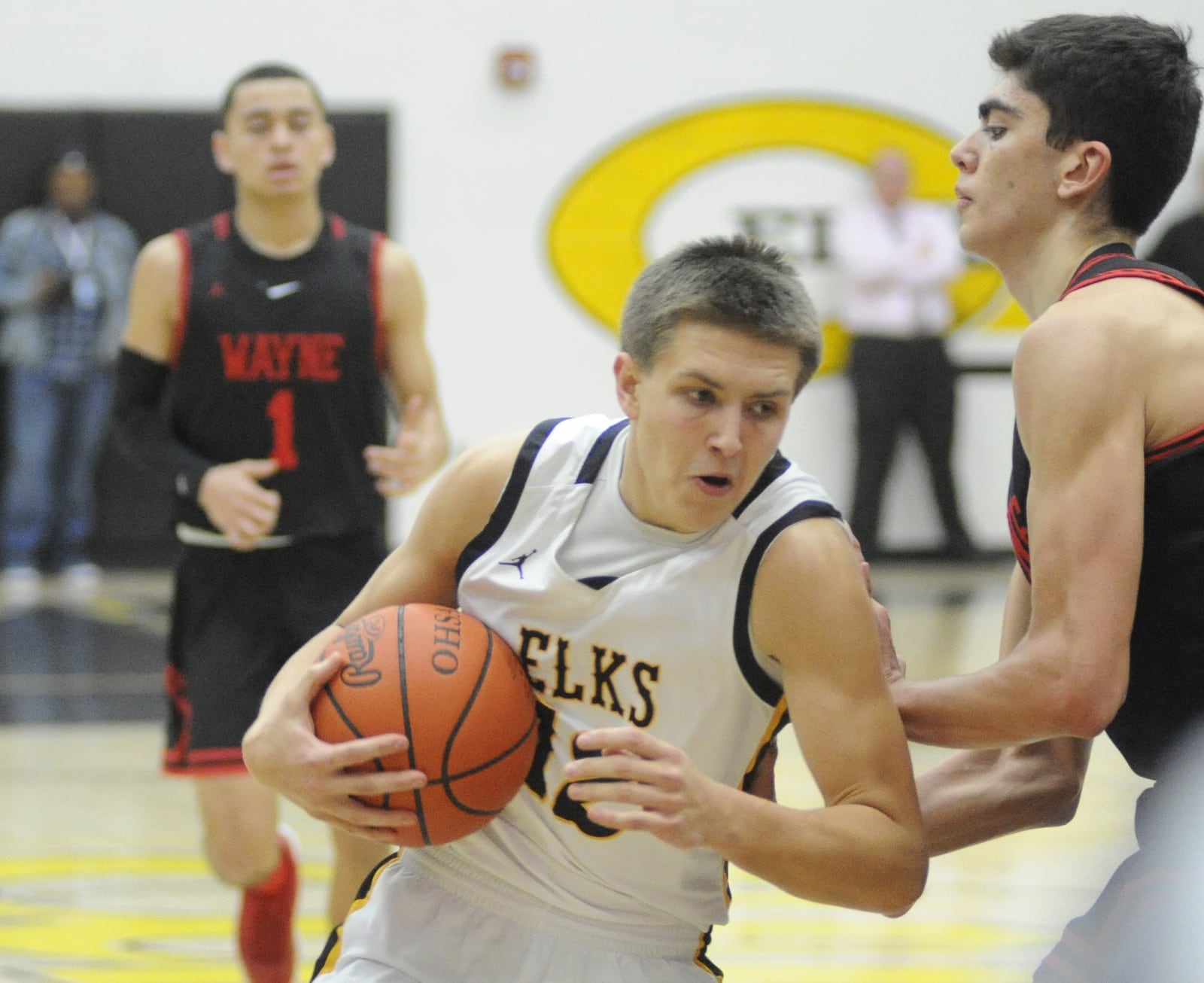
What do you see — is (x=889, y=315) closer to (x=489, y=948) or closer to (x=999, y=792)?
(x=999, y=792)

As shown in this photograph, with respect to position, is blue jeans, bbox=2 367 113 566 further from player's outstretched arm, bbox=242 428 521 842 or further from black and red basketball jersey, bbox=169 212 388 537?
player's outstretched arm, bbox=242 428 521 842

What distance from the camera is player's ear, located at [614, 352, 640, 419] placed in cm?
242

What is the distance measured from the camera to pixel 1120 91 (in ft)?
7.71

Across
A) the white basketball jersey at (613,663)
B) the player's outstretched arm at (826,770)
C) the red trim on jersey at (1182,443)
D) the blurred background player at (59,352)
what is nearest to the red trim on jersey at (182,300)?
the white basketball jersey at (613,663)

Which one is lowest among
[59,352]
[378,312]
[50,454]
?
→ [50,454]

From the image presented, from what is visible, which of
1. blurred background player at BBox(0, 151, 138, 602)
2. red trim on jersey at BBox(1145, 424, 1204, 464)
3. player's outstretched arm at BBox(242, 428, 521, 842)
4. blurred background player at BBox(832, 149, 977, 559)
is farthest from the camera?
A: blurred background player at BBox(832, 149, 977, 559)

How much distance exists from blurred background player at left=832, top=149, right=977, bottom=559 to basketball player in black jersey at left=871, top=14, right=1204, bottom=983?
7.79 metres

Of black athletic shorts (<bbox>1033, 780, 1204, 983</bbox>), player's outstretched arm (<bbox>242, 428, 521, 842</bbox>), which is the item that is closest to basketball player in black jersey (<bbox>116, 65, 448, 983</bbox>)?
player's outstretched arm (<bbox>242, 428, 521, 842</bbox>)

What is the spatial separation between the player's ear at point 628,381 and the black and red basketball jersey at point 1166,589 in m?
0.54

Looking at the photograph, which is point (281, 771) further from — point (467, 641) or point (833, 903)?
point (833, 903)

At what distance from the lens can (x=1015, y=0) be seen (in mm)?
10703

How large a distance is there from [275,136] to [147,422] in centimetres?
76

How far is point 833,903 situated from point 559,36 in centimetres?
892

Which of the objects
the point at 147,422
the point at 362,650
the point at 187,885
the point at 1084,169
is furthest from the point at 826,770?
the point at 187,885
